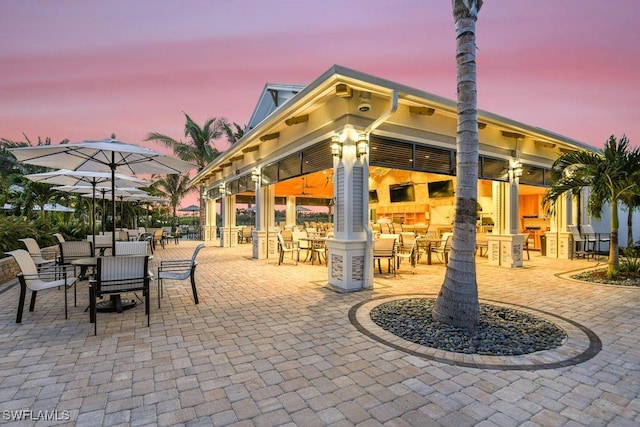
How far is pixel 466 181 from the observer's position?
374cm

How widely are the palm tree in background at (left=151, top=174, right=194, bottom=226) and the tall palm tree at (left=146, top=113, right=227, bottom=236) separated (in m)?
3.26

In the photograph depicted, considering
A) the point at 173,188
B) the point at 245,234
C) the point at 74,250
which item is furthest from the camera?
the point at 173,188

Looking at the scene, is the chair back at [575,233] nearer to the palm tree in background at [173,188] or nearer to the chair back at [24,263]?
the chair back at [24,263]

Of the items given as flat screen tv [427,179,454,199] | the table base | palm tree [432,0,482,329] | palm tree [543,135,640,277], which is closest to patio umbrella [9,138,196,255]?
the table base

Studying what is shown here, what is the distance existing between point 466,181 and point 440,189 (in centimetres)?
1079

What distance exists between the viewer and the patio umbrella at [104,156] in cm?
436

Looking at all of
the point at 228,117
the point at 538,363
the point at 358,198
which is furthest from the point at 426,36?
the point at 228,117

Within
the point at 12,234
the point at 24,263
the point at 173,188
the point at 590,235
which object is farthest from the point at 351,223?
the point at 173,188

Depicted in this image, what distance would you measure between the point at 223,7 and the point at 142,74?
18.2 ft

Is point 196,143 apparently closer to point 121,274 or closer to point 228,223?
point 228,223

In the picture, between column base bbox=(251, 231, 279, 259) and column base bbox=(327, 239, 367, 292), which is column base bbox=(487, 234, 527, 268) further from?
column base bbox=(251, 231, 279, 259)

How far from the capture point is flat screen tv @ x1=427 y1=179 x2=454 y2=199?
44.1 ft

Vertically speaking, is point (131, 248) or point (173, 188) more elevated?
point (173, 188)

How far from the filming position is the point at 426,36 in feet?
27.8
